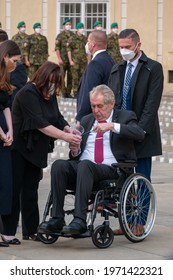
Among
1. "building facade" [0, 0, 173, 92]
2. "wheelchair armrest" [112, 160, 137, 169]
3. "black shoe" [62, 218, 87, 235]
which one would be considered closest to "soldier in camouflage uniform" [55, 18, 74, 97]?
"building facade" [0, 0, 173, 92]

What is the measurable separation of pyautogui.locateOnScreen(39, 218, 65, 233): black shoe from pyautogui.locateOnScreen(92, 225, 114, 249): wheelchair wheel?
298 mm

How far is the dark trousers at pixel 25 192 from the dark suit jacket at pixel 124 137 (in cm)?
49

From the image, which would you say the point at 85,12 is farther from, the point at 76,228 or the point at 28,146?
the point at 76,228

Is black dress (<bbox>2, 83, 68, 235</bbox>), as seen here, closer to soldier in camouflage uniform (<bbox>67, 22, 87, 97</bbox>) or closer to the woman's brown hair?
the woman's brown hair

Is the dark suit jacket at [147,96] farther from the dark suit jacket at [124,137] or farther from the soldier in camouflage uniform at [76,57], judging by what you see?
the soldier in camouflage uniform at [76,57]

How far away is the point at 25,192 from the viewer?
861 cm

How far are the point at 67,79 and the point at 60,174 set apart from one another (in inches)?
816

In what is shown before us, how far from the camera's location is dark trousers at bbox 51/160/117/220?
7.98m

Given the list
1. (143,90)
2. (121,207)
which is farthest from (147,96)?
(121,207)

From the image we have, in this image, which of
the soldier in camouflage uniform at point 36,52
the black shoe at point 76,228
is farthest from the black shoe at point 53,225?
the soldier in camouflage uniform at point 36,52

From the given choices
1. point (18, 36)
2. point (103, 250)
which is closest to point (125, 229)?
point (103, 250)

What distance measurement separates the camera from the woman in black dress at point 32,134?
27.2 feet

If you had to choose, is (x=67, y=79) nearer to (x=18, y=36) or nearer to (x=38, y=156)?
(x=18, y=36)
